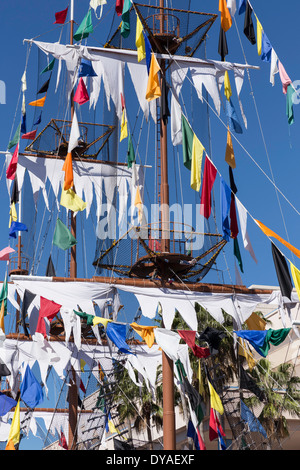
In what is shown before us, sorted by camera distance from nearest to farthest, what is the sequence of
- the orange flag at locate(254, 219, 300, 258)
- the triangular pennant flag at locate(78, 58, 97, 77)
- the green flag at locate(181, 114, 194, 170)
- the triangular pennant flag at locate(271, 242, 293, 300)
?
the orange flag at locate(254, 219, 300, 258) < the triangular pennant flag at locate(271, 242, 293, 300) < the green flag at locate(181, 114, 194, 170) < the triangular pennant flag at locate(78, 58, 97, 77)

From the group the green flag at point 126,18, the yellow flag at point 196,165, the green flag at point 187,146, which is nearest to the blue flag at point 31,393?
the yellow flag at point 196,165

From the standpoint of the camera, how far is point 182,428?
39125 mm

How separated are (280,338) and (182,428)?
16771 mm

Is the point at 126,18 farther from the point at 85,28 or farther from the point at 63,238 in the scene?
the point at 63,238

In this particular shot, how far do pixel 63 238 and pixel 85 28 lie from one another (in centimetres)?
818

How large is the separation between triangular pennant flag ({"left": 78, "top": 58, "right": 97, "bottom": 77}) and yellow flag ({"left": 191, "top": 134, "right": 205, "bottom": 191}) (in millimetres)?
6987

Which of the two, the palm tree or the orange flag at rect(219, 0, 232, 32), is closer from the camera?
the orange flag at rect(219, 0, 232, 32)

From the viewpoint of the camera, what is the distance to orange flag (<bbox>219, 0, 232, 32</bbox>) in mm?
26125

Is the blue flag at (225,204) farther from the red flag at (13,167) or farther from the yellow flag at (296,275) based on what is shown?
the red flag at (13,167)

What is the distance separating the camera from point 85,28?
30.0 metres

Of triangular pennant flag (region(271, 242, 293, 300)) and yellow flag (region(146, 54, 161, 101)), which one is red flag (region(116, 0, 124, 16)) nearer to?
yellow flag (region(146, 54, 161, 101))

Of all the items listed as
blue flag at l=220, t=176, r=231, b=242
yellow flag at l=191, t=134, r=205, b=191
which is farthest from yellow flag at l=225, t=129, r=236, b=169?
blue flag at l=220, t=176, r=231, b=242
